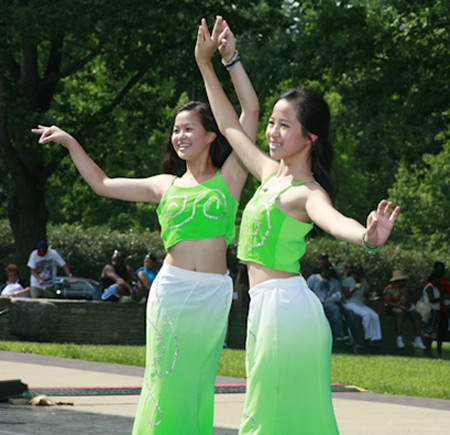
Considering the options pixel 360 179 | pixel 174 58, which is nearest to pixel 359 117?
pixel 174 58

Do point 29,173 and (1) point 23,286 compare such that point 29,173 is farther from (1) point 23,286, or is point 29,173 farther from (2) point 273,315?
(2) point 273,315

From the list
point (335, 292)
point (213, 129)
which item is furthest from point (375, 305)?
point (213, 129)

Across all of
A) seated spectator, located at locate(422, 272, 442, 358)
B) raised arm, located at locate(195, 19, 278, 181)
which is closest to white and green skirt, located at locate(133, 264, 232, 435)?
raised arm, located at locate(195, 19, 278, 181)

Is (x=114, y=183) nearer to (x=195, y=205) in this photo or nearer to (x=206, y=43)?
(x=195, y=205)

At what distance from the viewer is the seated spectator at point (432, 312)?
18.3 metres

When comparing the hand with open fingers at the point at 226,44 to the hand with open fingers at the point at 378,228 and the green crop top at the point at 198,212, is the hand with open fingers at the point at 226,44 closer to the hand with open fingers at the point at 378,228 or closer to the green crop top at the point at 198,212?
the green crop top at the point at 198,212

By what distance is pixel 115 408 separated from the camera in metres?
7.91

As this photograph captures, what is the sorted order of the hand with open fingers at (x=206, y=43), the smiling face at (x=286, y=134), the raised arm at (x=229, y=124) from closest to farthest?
the smiling face at (x=286, y=134) < the raised arm at (x=229, y=124) < the hand with open fingers at (x=206, y=43)

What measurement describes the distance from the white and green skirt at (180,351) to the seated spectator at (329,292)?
1197 centimetres

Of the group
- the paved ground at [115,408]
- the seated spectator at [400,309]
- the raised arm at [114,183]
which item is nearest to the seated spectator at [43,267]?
the paved ground at [115,408]

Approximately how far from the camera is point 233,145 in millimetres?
4586

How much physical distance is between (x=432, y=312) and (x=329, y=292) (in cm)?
287

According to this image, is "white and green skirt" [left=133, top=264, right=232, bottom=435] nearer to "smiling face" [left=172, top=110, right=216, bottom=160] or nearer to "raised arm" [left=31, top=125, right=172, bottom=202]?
"raised arm" [left=31, top=125, right=172, bottom=202]

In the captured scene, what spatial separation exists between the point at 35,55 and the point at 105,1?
8.20 ft
